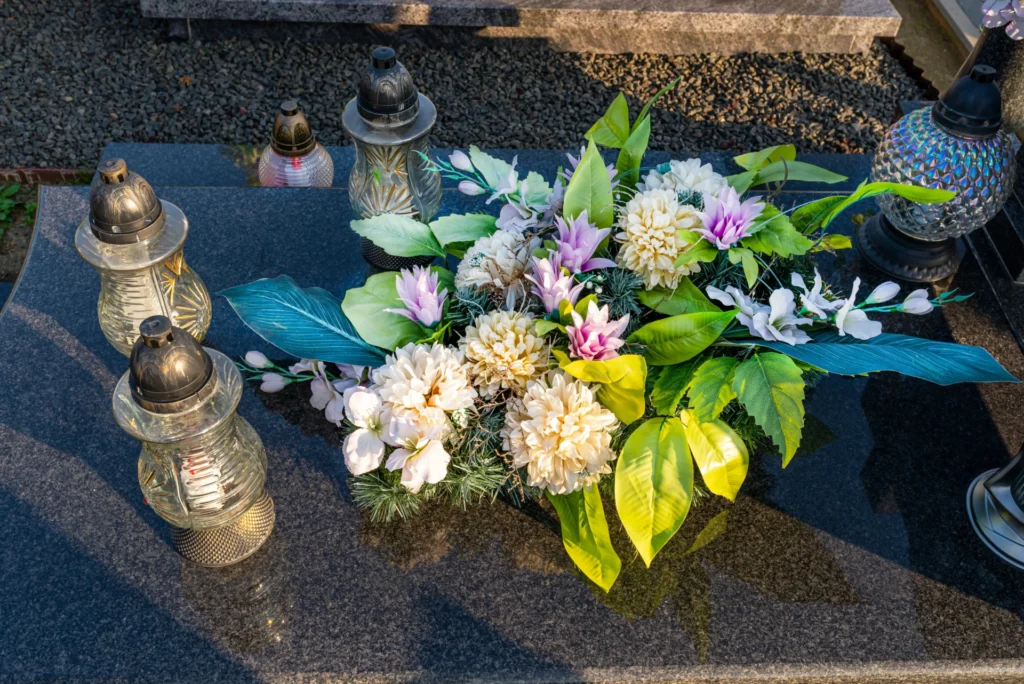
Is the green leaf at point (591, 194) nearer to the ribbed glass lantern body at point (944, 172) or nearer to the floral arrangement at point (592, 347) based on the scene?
the floral arrangement at point (592, 347)

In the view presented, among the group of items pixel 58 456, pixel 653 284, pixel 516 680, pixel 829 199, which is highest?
pixel 829 199

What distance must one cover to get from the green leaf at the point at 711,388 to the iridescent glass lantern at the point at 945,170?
99 cm

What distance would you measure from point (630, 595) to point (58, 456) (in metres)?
1.30

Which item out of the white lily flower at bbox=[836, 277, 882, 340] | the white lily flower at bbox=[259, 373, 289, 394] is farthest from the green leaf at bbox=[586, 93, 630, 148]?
the white lily flower at bbox=[259, 373, 289, 394]

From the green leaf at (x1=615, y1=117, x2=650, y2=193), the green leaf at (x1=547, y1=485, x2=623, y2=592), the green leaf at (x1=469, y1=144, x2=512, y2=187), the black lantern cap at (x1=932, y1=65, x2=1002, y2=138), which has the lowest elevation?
the green leaf at (x1=547, y1=485, x2=623, y2=592)

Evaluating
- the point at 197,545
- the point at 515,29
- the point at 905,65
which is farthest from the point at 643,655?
the point at 905,65

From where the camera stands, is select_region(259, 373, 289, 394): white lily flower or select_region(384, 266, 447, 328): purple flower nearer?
select_region(384, 266, 447, 328): purple flower

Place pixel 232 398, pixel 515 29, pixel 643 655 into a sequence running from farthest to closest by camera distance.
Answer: pixel 515 29
pixel 643 655
pixel 232 398

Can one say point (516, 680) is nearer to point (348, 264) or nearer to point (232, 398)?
point (232, 398)

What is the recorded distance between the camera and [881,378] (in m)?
2.23

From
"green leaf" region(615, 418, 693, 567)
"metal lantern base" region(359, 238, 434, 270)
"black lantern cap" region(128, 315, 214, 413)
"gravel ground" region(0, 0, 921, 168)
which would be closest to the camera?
"black lantern cap" region(128, 315, 214, 413)

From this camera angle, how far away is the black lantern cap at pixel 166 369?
4.61ft

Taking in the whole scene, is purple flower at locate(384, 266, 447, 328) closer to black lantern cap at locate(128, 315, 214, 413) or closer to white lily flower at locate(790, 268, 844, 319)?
black lantern cap at locate(128, 315, 214, 413)

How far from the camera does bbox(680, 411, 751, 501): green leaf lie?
170cm
